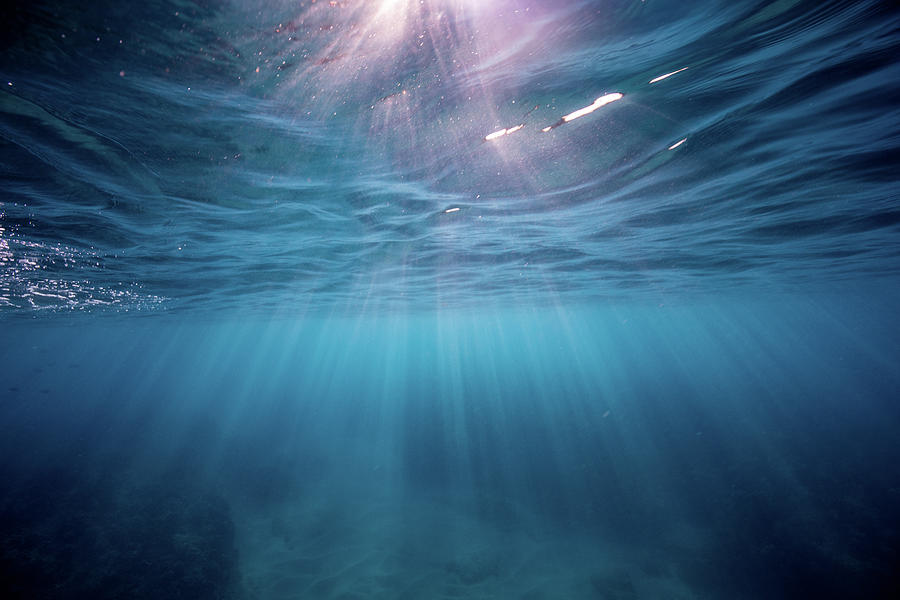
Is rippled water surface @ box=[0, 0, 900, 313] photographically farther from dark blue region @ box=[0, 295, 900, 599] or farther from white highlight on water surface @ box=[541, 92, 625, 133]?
dark blue region @ box=[0, 295, 900, 599]

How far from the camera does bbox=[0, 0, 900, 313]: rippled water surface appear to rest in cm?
409

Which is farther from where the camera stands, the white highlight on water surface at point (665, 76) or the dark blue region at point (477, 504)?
the dark blue region at point (477, 504)

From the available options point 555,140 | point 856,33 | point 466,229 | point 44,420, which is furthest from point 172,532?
point 44,420

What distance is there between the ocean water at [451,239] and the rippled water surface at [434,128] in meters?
0.05

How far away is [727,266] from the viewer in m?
19.0

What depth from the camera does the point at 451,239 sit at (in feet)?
41.4

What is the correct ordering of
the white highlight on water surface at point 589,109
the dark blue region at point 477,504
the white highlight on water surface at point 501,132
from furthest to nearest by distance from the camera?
the dark blue region at point 477,504
the white highlight on water surface at point 501,132
the white highlight on water surface at point 589,109

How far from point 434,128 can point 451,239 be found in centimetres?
652

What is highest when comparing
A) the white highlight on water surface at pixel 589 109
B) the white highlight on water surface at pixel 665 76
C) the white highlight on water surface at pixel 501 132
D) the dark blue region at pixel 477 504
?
the white highlight on water surface at pixel 501 132

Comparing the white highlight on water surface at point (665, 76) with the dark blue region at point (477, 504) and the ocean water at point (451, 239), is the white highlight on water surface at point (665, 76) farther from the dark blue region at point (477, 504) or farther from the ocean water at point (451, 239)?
the dark blue region at point (477, 504)

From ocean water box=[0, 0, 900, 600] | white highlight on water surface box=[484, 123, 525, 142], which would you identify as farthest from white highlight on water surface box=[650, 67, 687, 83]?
white highlight on water surface box=[484, 123, 525, 142]

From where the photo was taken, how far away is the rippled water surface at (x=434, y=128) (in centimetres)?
409

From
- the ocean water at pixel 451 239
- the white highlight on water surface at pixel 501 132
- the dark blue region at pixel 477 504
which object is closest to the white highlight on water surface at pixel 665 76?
the ocean water at pixel 451 239

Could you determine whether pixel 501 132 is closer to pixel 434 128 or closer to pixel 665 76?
pixel 434 128
